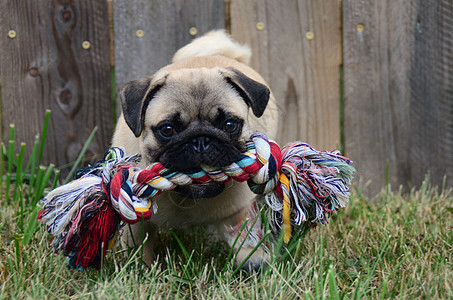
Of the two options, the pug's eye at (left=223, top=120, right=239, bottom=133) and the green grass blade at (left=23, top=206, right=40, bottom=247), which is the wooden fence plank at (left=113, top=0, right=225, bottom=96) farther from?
the pug's eye at (left=223, top=120, right=239, bottom=133)

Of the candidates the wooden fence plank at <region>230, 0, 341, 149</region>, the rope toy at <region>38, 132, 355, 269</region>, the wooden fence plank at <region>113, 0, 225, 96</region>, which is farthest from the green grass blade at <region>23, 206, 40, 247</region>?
the wooden fence plank at <region>230, 0, 341, 149</region>

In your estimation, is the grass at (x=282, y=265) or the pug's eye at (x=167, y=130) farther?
the pug's eye at (x=167, y=130)

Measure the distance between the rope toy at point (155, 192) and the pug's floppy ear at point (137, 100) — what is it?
0.61 feet

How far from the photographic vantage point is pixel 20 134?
4121 millimetres

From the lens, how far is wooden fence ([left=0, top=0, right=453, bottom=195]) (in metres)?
4.06

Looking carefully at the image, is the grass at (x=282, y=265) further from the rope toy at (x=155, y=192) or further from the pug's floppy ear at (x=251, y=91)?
the pug's floppy ear at (x=251, y=91)

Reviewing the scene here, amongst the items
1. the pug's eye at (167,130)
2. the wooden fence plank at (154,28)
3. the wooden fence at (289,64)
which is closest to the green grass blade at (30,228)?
the pug's eye at (167,130)

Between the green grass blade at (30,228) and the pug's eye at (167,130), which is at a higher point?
the pug's eye at (167,130)

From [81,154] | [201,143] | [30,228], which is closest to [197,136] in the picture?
[201,143]

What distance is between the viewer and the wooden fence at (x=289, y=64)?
160 inches

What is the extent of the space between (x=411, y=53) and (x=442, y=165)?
35.9 inches

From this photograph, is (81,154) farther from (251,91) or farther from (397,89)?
(397,89)

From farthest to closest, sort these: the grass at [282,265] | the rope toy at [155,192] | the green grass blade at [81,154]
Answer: the green grass blade at [81,154]
the rope toy at [155,192]
the grass at [282,265]

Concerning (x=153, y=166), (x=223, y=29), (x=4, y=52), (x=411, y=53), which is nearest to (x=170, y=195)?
(x=153, y=166)
